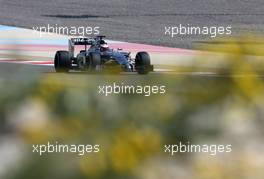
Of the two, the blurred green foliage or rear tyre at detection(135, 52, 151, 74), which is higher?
rear tyre at detection(135, 52, 151, 74)

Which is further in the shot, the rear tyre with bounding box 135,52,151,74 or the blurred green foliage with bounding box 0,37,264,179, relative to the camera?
the rear tyre with bounding box 135,52,151,74

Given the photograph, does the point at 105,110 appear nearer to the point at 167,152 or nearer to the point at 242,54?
the point at 167,152

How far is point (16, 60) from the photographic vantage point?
5.71ft

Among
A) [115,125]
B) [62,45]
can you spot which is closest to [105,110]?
[115,125]

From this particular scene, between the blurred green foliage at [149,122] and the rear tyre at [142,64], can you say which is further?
the rear tyre at [142,64]

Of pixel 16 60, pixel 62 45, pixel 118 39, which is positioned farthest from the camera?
pixel 118 39

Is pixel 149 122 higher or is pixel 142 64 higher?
pixel 142 64

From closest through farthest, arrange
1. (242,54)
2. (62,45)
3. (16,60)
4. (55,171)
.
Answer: (55,171) → (242,54) → (16,60) → (62,45)

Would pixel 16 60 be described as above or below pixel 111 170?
above

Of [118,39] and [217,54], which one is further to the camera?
[118,39]

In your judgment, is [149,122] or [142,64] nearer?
[149,122]

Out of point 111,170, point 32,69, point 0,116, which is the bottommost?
point 111,170

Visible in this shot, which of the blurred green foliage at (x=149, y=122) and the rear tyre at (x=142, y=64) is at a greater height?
the rear tyre at (x=142, y=64)

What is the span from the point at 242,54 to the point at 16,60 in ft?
1.88
